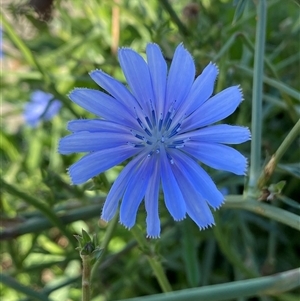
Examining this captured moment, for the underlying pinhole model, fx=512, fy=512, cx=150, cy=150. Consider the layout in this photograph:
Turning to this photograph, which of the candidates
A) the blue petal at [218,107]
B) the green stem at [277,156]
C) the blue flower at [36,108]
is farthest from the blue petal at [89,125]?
the blue flower at [36,108]

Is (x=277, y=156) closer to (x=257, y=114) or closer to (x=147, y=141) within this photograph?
(x=257, y=114)

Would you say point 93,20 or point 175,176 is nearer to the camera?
point 175,176

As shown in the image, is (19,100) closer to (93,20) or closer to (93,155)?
(93,20)

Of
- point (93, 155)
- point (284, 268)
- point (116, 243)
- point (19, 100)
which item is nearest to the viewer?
point (93, 155)

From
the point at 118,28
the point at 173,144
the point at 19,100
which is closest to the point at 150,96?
the point at 173,144

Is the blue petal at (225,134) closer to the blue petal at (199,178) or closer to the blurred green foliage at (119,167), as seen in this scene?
the blue petal at (199,178)

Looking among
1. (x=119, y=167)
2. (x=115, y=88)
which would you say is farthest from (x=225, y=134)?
(x=119, y=167)
